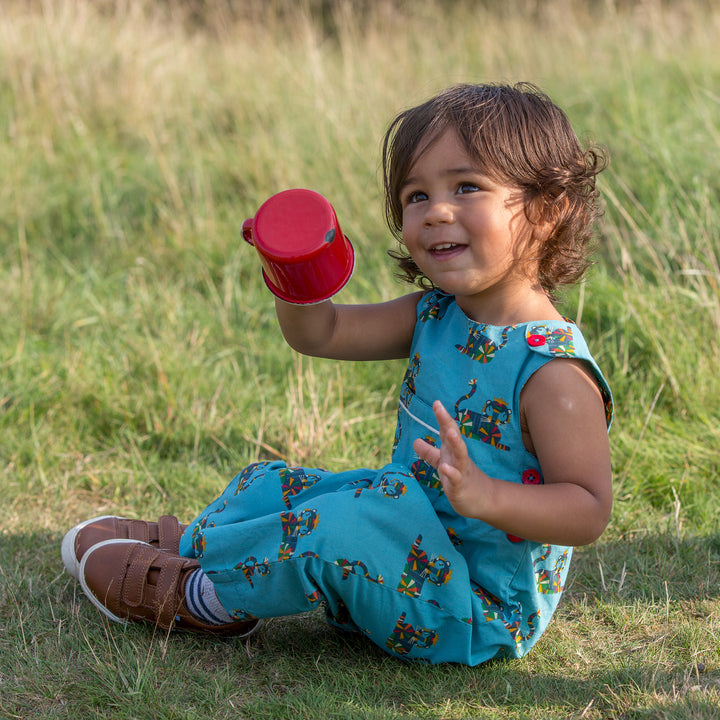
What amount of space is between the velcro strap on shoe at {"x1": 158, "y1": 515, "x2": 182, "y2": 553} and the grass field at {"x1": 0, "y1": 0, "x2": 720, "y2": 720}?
0.23m

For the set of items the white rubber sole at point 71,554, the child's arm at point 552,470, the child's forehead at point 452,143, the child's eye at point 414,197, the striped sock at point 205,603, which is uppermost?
the child's forehead at point 452,143

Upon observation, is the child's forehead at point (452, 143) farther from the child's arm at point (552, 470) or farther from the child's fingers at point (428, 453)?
the child's fingers at point (428, 453)

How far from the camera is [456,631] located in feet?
5.60

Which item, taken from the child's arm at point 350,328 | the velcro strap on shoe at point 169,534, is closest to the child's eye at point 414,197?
the child's arm at point 350,328

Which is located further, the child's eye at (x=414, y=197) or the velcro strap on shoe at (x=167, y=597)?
the velcro strap on shoe at (x=167, y=597)

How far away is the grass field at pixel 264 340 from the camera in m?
1.76

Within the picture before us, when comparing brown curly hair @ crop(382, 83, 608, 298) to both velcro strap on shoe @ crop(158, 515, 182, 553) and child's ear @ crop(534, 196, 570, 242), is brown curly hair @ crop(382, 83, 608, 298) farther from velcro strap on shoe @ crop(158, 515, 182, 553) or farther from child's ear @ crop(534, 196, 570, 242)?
velcro strap on shoe @ crop(158, 515, 182, 553)

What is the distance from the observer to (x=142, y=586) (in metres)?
1.92

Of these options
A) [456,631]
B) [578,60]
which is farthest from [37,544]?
[578,60]

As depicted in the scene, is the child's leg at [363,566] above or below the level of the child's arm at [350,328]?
below

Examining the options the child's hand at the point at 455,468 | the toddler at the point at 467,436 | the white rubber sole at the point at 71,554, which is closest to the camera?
the child's hand at the point at 455,468

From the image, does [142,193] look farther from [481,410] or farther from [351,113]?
[481,410]

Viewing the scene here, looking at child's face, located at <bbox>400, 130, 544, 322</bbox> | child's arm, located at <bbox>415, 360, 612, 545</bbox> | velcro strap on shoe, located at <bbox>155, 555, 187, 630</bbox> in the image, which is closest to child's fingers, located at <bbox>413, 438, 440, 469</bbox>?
child's arm, located at <bbox>415, 360, 612, 545</bbox>

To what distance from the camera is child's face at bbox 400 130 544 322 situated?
65.8 inches
